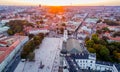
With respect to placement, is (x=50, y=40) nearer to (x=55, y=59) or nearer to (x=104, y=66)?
(x=55, y=59)

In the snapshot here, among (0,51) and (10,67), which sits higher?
(0,51)

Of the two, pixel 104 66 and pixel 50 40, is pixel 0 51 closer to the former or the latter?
pixel 50 40

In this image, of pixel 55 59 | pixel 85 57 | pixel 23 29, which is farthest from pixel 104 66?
pixel 23 29

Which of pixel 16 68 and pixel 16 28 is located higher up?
pixel 16 28

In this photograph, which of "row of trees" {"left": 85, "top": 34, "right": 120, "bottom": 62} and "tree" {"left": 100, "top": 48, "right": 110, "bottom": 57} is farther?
"tree" {"left": 100, "top": 48, "right": 110, "bottom": 57}

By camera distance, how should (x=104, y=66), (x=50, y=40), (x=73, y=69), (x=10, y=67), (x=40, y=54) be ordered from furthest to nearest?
(x=50, y=40)
(x=40, y=54)
(x=10, y=67)
(x=104, y=66)
(x=73, y=69)

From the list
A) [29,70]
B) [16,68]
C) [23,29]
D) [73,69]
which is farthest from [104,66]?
[23,29]

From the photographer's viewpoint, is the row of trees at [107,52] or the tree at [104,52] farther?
the tree at [104,52]

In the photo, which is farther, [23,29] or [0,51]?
[23,29]

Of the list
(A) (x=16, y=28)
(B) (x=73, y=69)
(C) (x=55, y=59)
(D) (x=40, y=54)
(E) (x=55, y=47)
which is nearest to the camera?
(B) (x=73, y=69)
